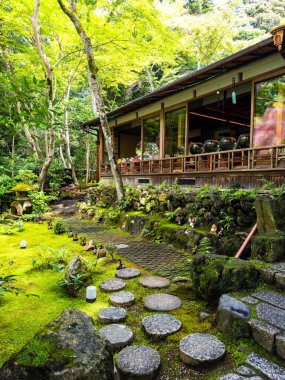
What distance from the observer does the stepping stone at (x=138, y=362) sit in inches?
83.3

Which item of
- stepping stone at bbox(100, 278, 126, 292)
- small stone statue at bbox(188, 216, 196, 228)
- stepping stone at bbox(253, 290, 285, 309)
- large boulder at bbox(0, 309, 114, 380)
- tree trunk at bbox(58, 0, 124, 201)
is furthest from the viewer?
tree trunk at bbox(58, 0, 124, 201)

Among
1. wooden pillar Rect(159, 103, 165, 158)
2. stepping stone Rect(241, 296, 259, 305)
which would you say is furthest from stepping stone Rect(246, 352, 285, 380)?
wooden pillar Rect(159, 103, 165, 158)

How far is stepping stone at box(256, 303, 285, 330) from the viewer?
8.16 ft

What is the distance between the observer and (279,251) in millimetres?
3717

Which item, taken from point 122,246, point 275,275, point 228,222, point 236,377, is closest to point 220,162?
point 228,222

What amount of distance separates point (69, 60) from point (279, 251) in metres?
17.0

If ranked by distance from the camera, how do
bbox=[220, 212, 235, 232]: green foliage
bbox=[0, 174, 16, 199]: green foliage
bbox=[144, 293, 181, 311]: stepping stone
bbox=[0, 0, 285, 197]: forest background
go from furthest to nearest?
bbox=[0, 174, 16, 199]: green foliage → bbox=[0, 0, 285, 197]: forest background → bbox=[220, 212, 235, 232]: green foliage → bbox=[144, 293, 181, 311]: stepping stone

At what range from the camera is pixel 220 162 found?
7734 mm

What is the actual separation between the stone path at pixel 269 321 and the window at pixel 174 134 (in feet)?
27.1

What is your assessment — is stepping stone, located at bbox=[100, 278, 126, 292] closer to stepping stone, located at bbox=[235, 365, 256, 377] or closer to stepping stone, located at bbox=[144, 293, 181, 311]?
stepping stone, located at bbox=[144, 293, 181, 311]

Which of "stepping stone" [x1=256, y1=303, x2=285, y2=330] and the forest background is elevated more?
the forest background

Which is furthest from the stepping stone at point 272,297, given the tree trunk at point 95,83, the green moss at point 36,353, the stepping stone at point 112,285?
the tree trunk at point 95,83

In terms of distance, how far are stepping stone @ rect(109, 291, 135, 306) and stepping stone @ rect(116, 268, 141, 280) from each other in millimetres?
702

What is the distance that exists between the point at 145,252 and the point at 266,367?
3.97m
